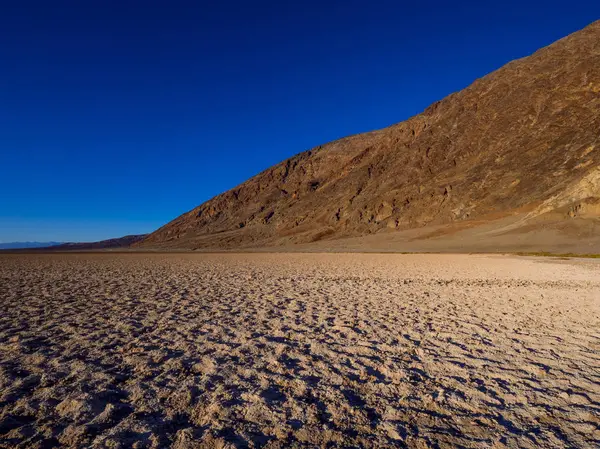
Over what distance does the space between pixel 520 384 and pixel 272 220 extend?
80.8 m

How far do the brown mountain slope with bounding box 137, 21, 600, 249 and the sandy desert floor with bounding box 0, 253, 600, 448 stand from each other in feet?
145

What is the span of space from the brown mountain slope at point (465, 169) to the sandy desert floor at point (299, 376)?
44196 mm

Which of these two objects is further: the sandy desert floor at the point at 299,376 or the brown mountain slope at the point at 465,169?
the brown mountain slope at the point at 465,169

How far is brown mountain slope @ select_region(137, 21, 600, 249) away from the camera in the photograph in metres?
50.8

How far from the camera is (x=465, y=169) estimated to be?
206ft

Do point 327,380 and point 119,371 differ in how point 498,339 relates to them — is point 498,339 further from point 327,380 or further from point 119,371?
point 119,371

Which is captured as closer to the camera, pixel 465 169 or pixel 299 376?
pixel 299 376

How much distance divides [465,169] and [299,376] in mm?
65913

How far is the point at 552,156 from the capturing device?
174ft

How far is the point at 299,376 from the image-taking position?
4391 mm

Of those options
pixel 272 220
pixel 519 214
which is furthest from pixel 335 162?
pixel 519 214

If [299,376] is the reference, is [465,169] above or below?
above

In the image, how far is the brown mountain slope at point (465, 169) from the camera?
50781mm

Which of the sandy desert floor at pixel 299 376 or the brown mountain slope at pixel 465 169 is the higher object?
the brown mountain slope at pixel 465 169
